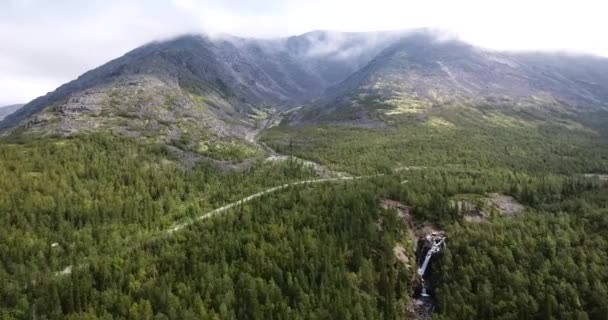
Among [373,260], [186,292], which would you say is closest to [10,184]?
[186,292]

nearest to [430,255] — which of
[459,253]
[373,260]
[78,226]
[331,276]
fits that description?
[459,253]

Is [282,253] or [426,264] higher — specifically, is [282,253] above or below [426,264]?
above

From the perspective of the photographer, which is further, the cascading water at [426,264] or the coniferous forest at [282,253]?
the cascading water at [426,264]

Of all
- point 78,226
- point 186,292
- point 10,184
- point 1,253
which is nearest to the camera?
point 186,292

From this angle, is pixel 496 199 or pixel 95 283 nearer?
pixel 95 283

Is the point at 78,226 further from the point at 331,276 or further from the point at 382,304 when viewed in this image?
the point at 382,304

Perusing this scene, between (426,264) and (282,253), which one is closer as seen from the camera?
(282,253)

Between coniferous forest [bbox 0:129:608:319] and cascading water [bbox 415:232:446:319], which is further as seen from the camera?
cascading water [bbox 415:232:446:319]

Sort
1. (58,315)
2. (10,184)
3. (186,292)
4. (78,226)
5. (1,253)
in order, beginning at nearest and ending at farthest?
(58,315)
(186,292)
(1,253)
(78,226)
(10,184)

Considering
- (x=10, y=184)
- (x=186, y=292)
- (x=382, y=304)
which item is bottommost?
(x=382, y=304)

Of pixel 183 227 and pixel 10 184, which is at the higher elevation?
pixel 10 184

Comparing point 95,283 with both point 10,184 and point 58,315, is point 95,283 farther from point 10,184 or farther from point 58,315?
point 10,184
